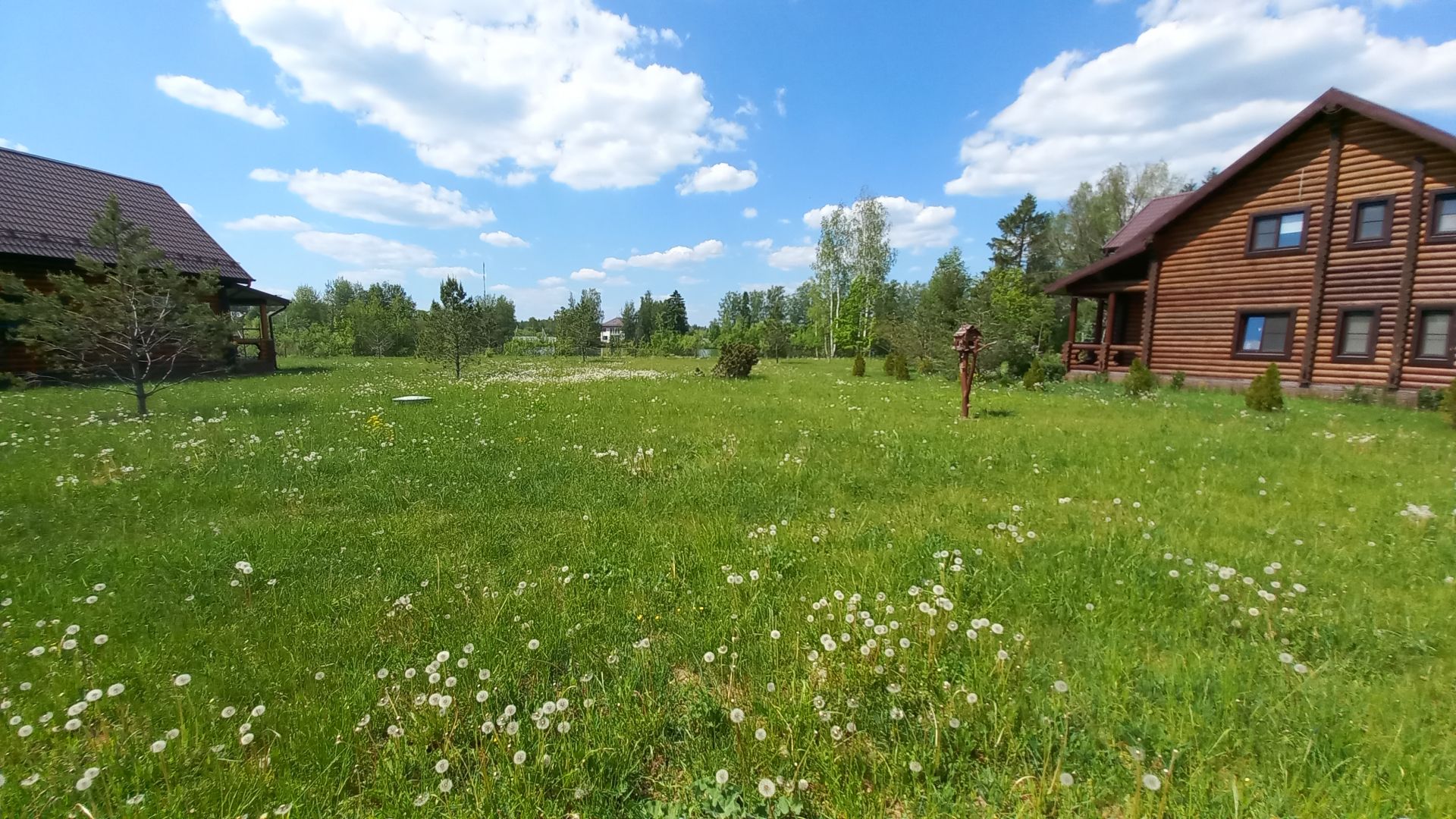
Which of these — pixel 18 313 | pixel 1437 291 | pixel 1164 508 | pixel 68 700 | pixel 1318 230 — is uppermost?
pixel 1318 230

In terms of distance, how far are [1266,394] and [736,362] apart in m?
14.7

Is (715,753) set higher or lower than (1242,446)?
lower

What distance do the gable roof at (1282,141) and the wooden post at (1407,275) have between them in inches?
47.9

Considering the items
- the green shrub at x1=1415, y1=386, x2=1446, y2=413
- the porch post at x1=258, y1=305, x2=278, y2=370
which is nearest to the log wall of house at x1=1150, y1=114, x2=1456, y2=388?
the green shrub at x1=1415, y1=386, x2=1446, y2=413

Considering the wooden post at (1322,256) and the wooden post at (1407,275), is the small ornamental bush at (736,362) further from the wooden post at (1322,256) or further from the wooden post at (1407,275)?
the wooden post at (1407,275)

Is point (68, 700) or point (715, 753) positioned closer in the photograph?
point (715, 753)

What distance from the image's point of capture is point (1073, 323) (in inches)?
960

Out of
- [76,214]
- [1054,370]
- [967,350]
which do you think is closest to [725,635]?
[967,350]

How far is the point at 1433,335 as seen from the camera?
15.8 m

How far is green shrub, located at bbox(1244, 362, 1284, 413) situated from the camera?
1323 centimetres

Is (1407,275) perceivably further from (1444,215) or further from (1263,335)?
(1263,335)

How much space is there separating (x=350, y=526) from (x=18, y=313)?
11721 millimetres

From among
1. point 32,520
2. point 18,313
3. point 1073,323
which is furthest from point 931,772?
point 1073,323

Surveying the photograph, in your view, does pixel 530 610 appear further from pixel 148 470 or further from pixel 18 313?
pixel 18 313
